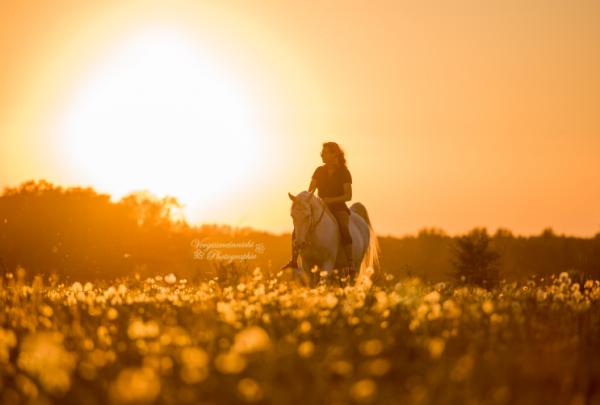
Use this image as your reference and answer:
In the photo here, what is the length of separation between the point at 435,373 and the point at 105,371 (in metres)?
2.59

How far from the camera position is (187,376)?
5352 mm

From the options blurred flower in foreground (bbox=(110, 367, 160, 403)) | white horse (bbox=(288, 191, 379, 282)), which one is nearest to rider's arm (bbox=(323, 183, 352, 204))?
white horse (bbox=(288, 191, 379, 282))

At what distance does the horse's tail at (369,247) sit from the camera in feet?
59.6

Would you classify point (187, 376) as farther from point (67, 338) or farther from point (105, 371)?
point (67, 338)

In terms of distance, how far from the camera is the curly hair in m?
16.4

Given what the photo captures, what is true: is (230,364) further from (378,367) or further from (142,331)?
(142,331)

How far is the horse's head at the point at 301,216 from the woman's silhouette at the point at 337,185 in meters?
1.07

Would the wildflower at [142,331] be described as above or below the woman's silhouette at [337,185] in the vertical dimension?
below

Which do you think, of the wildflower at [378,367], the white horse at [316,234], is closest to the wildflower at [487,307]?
the wildflower at [378,367]

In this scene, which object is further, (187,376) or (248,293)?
(248,293)

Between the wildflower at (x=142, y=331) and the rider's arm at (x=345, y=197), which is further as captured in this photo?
the rider's arm at (x=345, y=197)

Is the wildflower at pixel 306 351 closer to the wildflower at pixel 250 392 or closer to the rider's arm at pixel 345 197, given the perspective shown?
the wildflower at pixel 250 392

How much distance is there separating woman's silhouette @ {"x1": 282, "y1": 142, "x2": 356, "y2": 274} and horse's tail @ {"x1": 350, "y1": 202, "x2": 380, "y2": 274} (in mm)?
1355

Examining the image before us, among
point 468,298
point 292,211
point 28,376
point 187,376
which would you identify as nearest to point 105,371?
point 28,376
